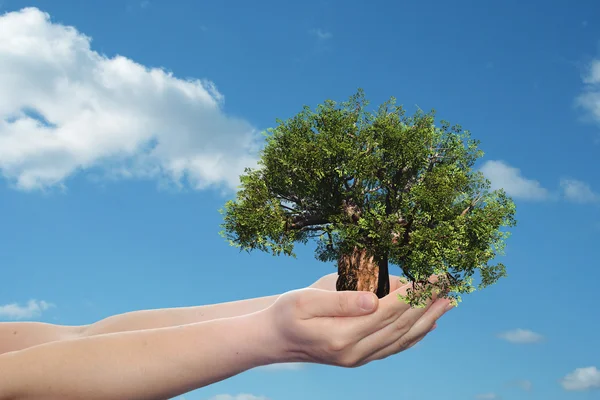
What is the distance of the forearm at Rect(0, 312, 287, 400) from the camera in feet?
28.3

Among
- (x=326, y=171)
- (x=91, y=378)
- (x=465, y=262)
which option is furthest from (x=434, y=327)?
(x=91, y=378)

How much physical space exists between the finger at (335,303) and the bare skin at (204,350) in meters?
0.01

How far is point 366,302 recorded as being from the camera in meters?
8.73

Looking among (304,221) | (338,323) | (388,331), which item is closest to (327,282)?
(304,221)

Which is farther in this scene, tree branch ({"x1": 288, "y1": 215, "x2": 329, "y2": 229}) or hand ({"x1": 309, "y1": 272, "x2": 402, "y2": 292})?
hand ({"x1": 309, "y1": 272, "x2": 402, "y2": 292})

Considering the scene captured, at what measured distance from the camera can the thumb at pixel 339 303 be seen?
28.5ft

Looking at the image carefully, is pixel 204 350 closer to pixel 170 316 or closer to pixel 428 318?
pixel 170 316

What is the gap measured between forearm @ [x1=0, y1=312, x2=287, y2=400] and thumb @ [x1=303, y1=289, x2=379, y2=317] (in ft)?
2.55

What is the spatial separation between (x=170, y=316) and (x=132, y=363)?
97.8 inches

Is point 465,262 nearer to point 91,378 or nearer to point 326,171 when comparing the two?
point 326,171

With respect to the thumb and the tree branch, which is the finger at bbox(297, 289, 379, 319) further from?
the tree branch

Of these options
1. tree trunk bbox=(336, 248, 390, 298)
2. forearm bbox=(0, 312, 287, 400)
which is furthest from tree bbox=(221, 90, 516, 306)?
forearm bbox=(0, 312, 287, 400)

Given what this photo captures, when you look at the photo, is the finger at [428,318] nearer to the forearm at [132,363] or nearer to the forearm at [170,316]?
the forearm at [132,363]

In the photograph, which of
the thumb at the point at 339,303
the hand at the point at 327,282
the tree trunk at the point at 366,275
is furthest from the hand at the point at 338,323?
the hand at the point at 327,282
